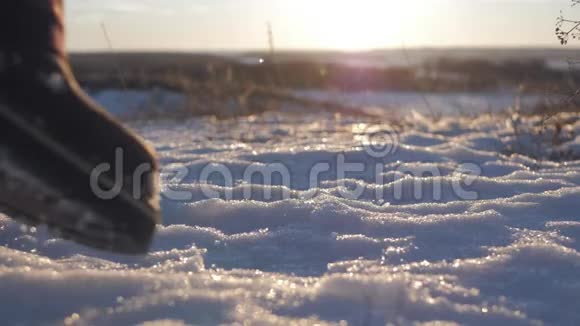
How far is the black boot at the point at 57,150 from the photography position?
1.28 metres

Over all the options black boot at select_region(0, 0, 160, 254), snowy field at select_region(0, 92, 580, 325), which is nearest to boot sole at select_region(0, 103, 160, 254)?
black boot at select_region(0, 0, 160, 254)

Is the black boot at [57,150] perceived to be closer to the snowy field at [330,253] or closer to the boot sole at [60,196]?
the boot sole at [60,196]

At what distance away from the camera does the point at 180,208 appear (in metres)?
2.25

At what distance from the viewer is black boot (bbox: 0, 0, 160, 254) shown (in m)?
1.28

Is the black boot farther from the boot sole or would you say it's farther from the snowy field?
the snowy field

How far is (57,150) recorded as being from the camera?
1.31 metres

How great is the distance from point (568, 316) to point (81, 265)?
3.99ft

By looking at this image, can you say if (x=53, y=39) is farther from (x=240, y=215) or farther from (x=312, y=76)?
(x=312, y=76)

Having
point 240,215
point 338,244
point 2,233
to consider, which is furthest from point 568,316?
point 2,233

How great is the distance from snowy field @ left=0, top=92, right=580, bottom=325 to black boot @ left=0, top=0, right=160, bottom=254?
0.57ft

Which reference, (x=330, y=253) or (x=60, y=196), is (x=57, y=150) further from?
(x=330, y=253)

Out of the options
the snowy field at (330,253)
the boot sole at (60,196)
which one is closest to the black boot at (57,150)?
the boot sole at (60,196)

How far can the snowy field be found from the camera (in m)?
1.37

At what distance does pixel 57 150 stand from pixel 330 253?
0.85 meters
